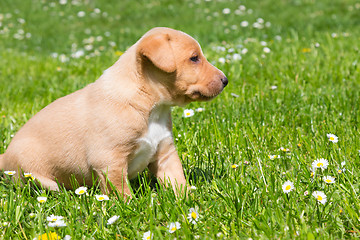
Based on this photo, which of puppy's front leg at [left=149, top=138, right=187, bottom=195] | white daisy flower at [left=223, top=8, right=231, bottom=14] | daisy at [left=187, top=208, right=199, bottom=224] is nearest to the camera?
daisy at [left=187, top=208, right=199, bottom=224]

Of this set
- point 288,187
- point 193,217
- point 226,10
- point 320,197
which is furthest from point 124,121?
point 226,10

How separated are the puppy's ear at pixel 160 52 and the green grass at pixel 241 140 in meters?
0.73

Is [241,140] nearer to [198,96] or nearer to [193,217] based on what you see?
[198,96]

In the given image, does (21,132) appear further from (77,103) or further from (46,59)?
(46,59)

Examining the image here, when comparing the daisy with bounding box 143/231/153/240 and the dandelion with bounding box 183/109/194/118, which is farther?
the dandelion with bounding box 183/109/194/118

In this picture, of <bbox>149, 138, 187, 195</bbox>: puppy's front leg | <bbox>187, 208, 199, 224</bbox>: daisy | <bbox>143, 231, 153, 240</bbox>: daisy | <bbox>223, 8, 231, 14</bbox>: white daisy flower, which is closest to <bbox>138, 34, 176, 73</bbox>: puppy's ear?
<bbox>149, 138, 187, 195</bbox>: puppy's front leg

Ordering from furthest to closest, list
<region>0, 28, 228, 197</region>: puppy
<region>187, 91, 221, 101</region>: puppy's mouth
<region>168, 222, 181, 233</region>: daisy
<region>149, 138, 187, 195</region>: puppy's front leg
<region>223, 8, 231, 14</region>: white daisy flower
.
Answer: <region>223, 8, 231, 14</region>: white daisy flower → <region>149, 138, 187, 195</region>: puppy's front leg → <region>187, 91, 221, 101</region>: puppy's mouth → <region>0, 28, 228, 197</region>: puppy → <region>168, 222, 181, 233</region>: daisy

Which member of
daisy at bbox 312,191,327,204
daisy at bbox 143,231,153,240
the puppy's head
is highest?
the puppy's head

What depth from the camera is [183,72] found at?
9.53 feet

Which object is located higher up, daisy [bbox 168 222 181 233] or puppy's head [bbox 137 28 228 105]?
puppy's head [bbox 137 28 228 105]

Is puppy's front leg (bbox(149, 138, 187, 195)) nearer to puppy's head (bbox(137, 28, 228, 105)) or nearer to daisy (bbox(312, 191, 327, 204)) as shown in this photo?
puppy's head (bbox(137, 28, 228, 105))

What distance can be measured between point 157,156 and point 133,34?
5414mm

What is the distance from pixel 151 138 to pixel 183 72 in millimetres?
476

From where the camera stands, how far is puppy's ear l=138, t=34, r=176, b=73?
2.73 metres
